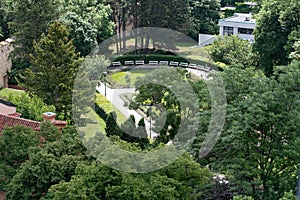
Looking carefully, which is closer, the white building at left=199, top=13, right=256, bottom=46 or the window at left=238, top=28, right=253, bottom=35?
the white building at left=199, top=13, right=256, bottom=46

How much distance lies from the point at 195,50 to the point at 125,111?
1549 cm

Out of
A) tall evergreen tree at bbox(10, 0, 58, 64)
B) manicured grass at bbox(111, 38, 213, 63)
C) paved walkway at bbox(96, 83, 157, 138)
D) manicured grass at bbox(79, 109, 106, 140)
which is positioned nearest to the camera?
manicured grass at bbox(79, 109, 106, 140)

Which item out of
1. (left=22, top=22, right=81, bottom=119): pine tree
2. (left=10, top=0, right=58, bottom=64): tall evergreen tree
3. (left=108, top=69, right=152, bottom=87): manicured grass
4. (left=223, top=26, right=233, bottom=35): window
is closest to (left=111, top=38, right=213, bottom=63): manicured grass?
(left=223, top=26, right=233, bottom=35): window

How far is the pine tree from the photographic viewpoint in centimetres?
2628

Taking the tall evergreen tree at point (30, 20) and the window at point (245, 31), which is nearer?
the tall evergreen tree at point (30, 20)

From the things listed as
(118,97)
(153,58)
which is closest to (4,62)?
(118,97)

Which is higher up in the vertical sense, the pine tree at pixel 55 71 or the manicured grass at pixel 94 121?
the pine tree at pixel 55 71

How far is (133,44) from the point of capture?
47.8 metres

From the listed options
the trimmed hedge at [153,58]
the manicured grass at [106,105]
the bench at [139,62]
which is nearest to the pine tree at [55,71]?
the manicured grass at [106,105]

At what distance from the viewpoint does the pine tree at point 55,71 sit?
2628 cm

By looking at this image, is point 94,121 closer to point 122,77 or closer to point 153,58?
point 122,77

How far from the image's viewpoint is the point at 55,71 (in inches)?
1033

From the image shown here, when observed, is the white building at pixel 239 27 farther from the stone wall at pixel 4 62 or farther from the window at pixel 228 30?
the stone wall at pixel 4 62

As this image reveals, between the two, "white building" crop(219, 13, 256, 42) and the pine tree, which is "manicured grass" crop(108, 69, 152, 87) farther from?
the pine tree
